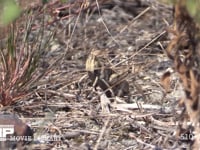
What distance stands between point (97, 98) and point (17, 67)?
397mm

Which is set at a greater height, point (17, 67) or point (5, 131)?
point (17, 67)

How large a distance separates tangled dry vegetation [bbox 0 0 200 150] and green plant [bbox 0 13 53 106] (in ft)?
0.09

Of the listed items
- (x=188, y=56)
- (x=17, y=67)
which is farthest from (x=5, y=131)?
(x=188, y=56)

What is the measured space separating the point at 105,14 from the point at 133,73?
134 centimetres

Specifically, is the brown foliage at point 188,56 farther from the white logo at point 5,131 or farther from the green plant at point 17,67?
the green plant at point 17,67

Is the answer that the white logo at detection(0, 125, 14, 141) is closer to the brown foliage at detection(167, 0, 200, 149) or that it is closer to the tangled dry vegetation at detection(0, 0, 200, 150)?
the tangled dry vegetation at detection(0, 0, 200, 150)

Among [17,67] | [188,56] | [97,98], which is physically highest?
[188,56]

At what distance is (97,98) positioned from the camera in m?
2.98

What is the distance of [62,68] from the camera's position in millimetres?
3398

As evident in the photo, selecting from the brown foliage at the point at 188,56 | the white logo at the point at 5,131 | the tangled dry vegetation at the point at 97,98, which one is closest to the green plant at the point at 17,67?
the tangled dry vegetation at the point at 97,98

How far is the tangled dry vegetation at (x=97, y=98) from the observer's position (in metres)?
2.58

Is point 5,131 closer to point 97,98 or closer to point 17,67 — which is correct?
point 17,67

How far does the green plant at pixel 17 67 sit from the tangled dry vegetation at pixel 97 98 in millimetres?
29

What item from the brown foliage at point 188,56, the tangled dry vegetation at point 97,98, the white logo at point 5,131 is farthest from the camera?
the tangled dry vegetation at point 97,98
